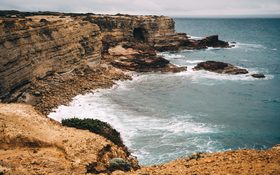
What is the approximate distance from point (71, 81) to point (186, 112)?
1594 cm

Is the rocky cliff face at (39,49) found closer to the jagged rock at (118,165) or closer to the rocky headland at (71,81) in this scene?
the rocky headland at (71,81)

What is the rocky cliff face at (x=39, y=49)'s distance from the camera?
32312 mm

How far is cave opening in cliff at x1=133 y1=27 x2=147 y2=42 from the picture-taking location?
7700cm

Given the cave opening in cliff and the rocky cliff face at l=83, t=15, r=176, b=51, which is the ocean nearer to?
the rocky cliff face at l=83, t=15, r=176, b=51

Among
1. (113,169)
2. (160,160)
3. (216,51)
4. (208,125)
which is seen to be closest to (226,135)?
(208,125)

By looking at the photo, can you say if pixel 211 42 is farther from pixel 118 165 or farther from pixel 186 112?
pixel 118 165

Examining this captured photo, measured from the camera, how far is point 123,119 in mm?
30422

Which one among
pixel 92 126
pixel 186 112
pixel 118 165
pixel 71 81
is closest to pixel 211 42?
pixel 71 81

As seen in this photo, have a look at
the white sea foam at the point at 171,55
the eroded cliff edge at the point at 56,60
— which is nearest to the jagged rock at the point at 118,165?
the eroded cliff edge at the point at 56,60

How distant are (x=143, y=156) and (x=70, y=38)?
26.2 metres

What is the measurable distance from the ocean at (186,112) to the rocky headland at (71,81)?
121 inches

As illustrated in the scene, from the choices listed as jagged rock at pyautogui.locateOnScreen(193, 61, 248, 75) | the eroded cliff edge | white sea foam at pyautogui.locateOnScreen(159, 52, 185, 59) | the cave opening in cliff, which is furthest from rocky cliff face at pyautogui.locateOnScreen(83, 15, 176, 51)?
jagged rock at pyautogui.locateOnScreen(193, 61, 248, 75)

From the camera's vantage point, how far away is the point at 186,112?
33281 mm

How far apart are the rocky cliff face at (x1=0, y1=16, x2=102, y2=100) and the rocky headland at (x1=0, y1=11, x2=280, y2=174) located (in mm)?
97
